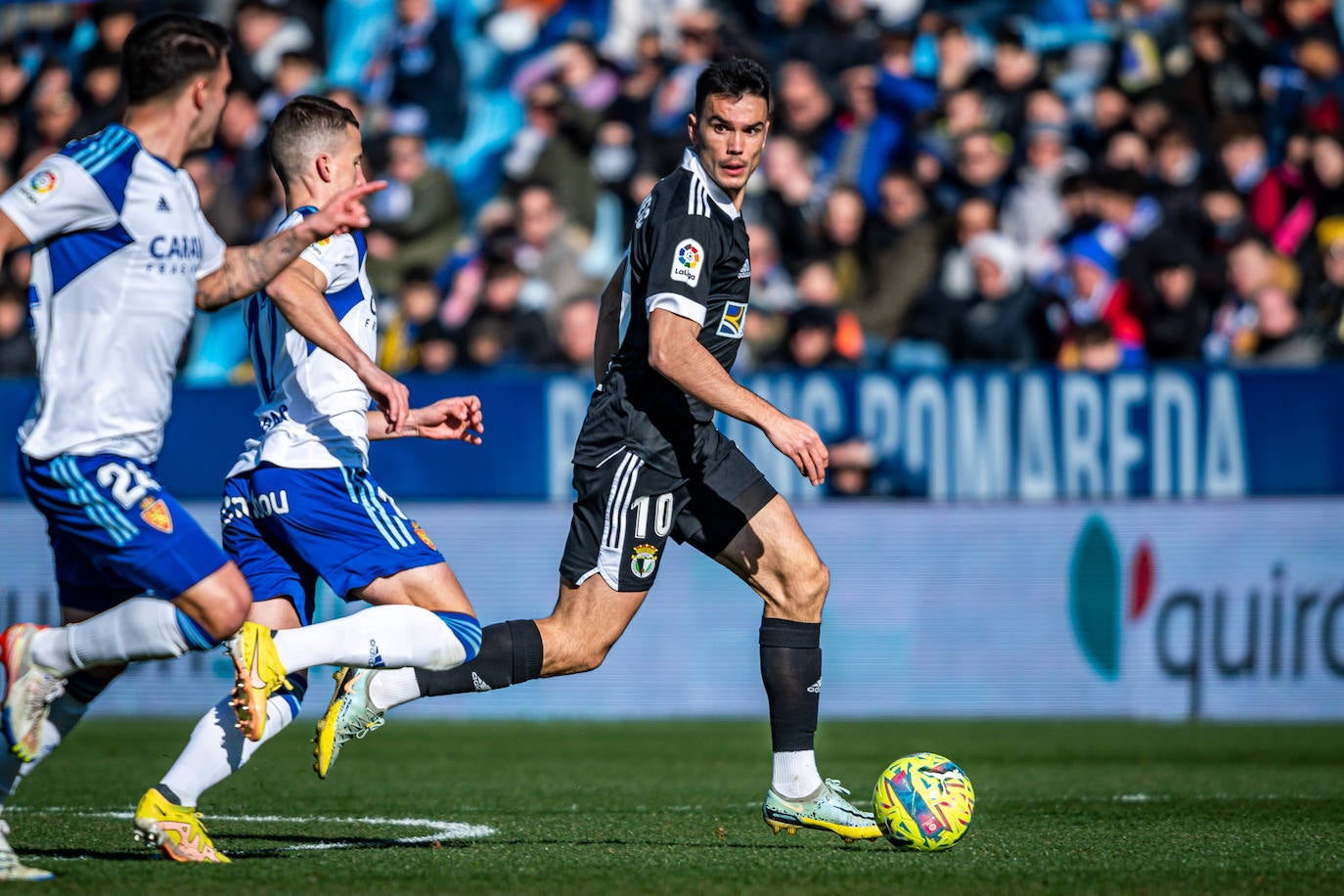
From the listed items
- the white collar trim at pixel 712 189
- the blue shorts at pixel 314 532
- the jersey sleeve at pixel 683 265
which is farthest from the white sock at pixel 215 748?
the white collar trim at pixel 712 189

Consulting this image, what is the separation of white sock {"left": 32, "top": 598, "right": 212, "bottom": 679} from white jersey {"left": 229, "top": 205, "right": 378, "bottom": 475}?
855mm

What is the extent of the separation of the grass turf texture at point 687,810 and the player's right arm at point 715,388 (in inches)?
51.8

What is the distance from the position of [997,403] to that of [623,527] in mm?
5839

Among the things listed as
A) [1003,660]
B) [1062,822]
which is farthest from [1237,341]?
[1062,822]

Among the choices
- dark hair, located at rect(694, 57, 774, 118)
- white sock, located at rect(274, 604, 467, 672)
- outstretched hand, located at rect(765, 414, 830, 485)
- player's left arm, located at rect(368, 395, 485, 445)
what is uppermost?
dark hair, located at rect(694, 57, 774, 118)

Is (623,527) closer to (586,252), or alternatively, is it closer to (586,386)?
(586,386)

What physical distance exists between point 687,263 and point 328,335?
130 cm

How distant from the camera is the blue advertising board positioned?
11.4 m

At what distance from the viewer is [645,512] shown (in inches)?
248

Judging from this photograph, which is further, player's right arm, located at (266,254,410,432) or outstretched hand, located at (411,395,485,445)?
outstretched hand, located at (411,395,485,445)

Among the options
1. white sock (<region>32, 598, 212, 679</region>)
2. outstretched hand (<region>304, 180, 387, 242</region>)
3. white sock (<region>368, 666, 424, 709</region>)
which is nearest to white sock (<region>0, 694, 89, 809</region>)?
white sock (<region>32, 598, 212, 679</region>)

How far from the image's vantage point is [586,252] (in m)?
14.3

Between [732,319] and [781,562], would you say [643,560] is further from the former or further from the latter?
[732,319]

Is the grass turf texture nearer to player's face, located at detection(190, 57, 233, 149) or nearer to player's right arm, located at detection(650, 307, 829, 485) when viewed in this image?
player's right arm, located at detection(650, 307, 829, 485)
